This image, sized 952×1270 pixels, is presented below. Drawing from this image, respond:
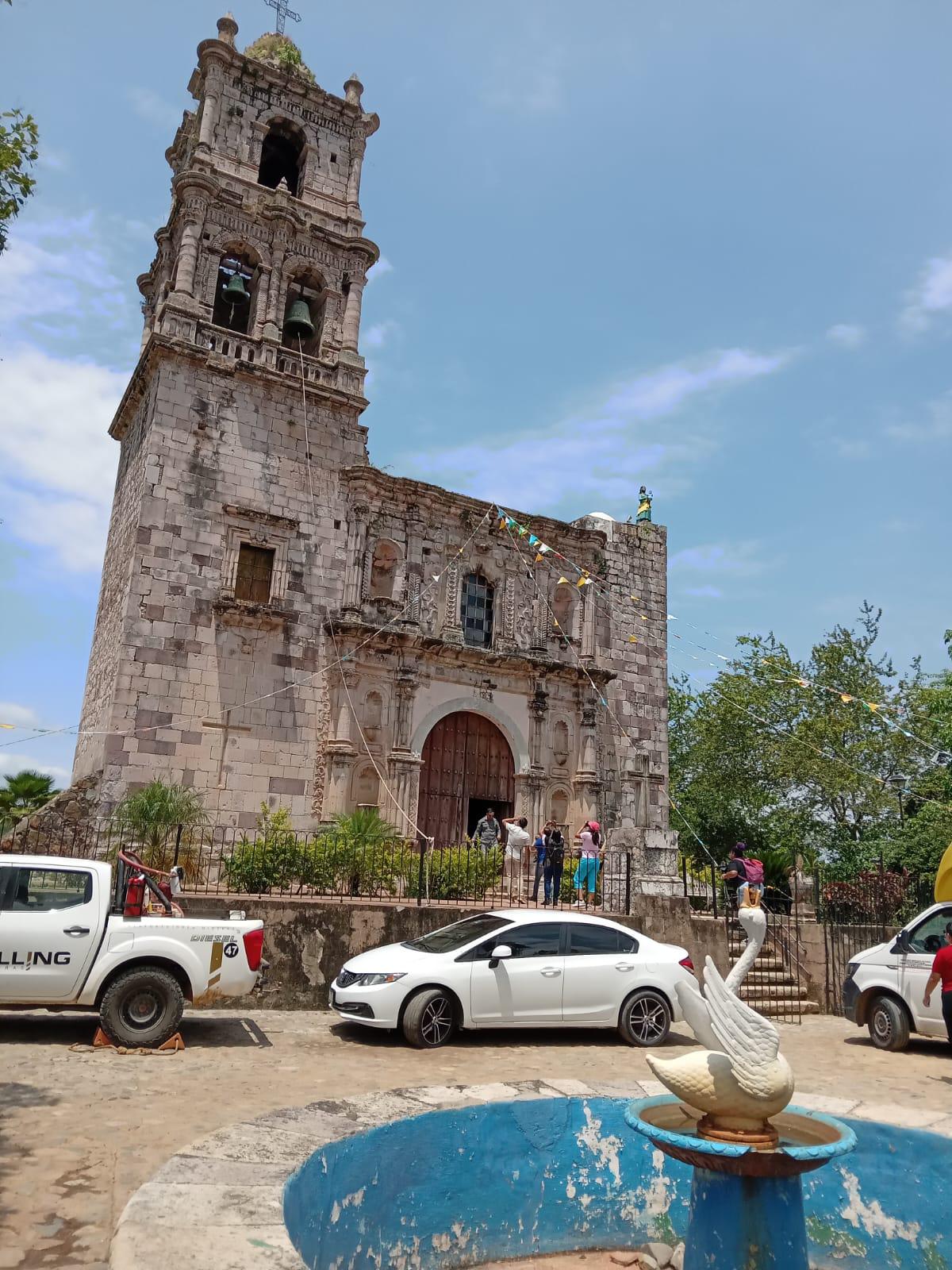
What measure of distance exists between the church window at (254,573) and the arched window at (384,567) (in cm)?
237

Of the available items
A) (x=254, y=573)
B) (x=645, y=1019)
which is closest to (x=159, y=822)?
(x=254, y=573)

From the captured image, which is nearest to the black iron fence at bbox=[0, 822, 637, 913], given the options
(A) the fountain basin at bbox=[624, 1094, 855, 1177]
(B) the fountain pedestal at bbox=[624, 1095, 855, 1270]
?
(A) the fountain basin at bbox=[624, 1094, 855, 1177]

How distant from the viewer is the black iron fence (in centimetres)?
1288

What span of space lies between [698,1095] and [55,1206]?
3.27 meters

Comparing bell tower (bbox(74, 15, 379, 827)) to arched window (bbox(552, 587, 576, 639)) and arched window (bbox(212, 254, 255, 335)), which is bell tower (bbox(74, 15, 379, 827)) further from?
arched window (bbox(552, 587, 576, 639))

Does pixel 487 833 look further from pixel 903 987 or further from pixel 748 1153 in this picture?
pixel 748 1153

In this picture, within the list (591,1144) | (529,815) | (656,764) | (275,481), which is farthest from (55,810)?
(656,764)

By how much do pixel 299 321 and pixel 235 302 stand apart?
1573mm

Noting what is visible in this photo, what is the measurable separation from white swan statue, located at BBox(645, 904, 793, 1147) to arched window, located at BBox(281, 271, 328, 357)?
18359 millimetres

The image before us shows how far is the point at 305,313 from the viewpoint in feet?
66.2

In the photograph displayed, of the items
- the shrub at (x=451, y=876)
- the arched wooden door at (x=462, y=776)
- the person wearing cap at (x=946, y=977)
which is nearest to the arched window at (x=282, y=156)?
the arched wooden door at (x=462, y=776)

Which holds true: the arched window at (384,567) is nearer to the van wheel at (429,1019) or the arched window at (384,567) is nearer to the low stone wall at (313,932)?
the low stone wall at (313,932)

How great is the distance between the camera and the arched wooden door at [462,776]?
19.1 meters

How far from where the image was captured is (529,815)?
19.7 m
